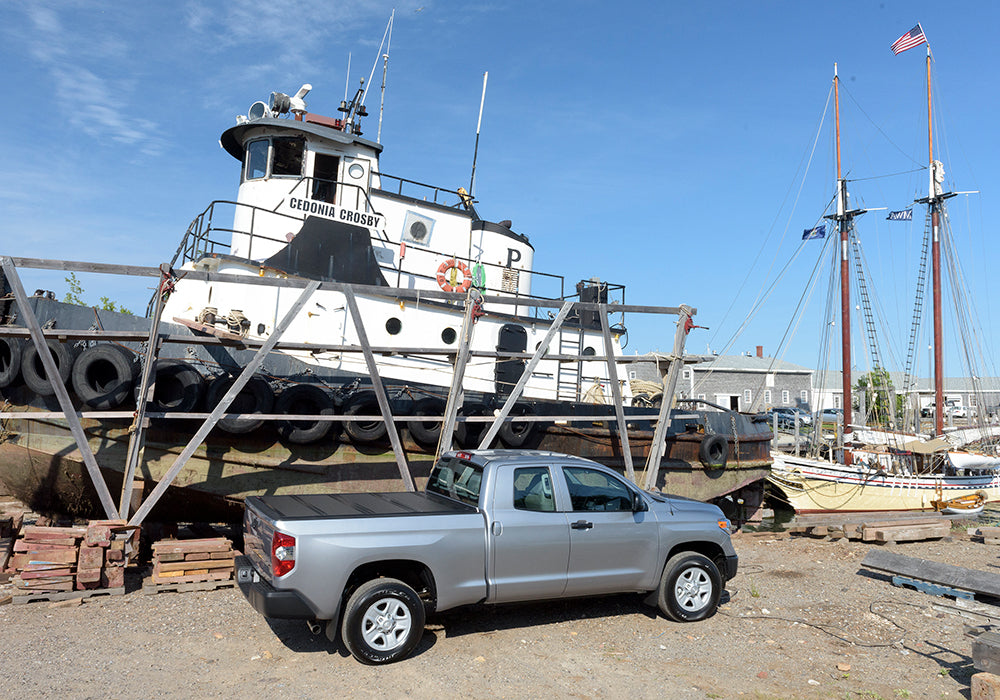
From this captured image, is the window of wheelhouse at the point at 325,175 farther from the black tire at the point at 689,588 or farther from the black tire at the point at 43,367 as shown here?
the black tire at the point at 689,588

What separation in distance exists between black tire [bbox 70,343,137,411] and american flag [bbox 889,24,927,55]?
30.7 m

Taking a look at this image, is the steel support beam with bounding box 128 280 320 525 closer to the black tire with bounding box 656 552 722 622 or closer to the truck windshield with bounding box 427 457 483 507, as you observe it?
the truck windshield with bounding box 427 457 483 507

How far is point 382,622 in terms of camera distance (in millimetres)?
5609

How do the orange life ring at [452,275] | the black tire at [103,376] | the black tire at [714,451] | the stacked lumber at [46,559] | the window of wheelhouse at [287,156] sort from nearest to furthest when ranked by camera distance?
1. the stacked lumber at [46,559]
2. the black tire at [103,376]
3. the black tire at [714,451]
4. the window of wheelhouse at [287,156]
5. the orange life ring at [452,275]

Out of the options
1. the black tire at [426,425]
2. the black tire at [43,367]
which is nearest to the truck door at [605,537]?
the black tire at [426,425]

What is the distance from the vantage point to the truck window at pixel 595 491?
21.8 feet

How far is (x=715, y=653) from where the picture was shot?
6195 mm

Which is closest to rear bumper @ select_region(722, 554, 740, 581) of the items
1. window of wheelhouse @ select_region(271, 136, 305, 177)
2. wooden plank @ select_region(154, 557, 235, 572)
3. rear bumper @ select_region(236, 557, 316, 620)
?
rear bumper @ select_region(236, 557, 316, 620)

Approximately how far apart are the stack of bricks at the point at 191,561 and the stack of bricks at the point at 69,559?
38 cm

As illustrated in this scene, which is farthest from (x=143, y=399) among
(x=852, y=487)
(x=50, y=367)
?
(x=852, y=487)

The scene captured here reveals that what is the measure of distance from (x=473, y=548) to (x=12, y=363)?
6.75m

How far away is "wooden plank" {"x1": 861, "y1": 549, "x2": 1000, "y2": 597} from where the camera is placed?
7.75 metres

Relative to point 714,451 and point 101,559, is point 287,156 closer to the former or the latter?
point 101,559

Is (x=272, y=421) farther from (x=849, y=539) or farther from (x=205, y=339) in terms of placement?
(x=849, y=539)
